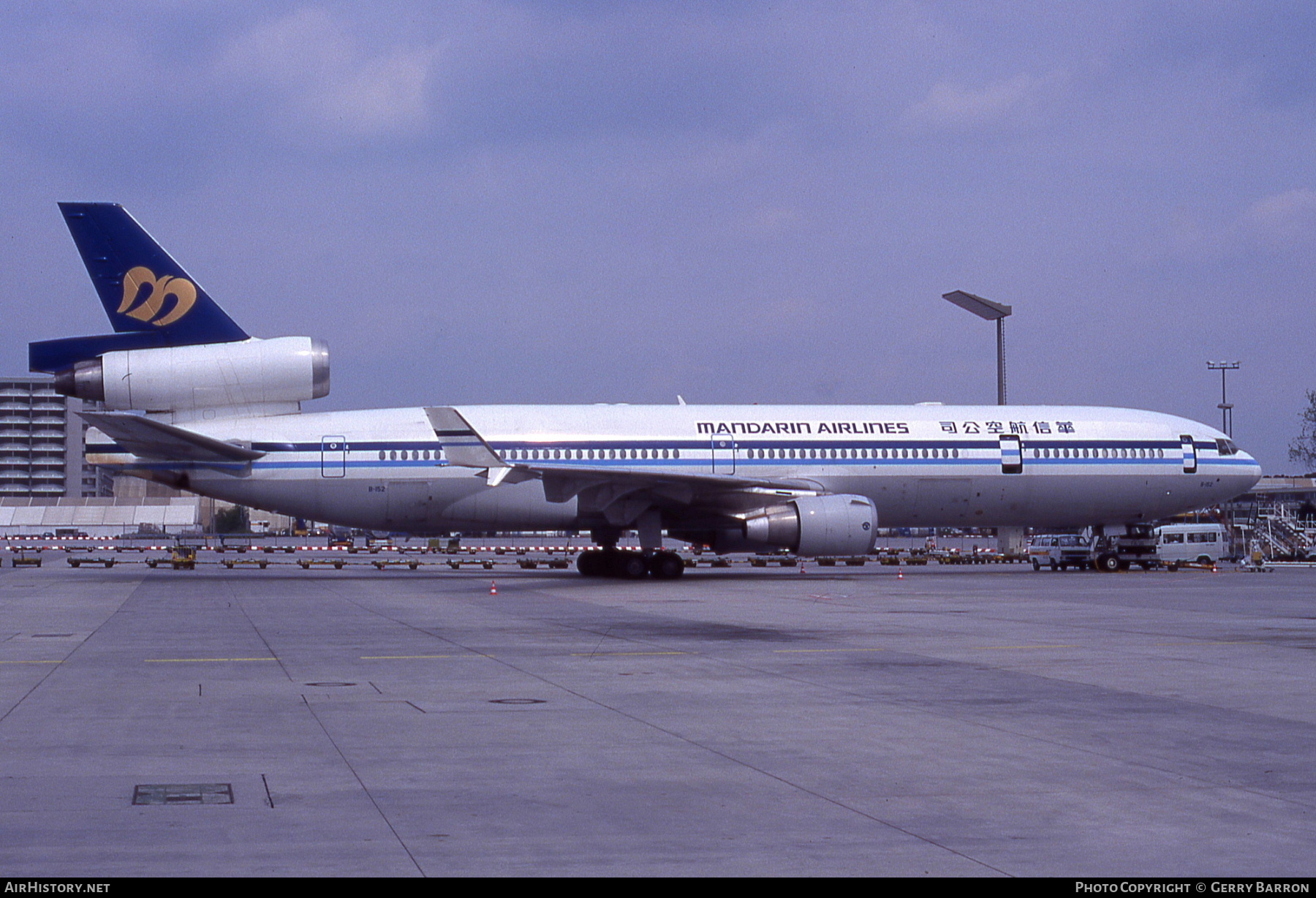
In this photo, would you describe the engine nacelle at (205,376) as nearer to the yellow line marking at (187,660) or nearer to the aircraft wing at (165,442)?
the aircraft wing at (165,442)

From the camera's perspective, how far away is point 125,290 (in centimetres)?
3022

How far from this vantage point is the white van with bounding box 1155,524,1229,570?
154 ft

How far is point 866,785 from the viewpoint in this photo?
7.52 meters

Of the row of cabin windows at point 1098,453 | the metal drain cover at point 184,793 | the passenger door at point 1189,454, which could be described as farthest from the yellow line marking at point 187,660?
the passenger door at point 1189,454

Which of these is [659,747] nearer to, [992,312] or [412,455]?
[412,455]

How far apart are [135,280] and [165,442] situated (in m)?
3.98

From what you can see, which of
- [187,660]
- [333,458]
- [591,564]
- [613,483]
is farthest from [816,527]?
[187,660]

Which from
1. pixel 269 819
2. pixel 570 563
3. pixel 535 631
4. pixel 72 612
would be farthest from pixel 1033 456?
pixel 269 819

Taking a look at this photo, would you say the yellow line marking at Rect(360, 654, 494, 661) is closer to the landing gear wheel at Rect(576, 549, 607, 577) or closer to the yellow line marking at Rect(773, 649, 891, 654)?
the yellow line marking at Rect(773, 649, 891, 654)

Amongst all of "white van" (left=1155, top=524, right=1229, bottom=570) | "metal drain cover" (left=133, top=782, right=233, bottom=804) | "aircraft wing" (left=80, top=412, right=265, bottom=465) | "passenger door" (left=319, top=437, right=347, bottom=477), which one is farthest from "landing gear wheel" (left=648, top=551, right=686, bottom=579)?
"metal drain cover" (left=133, top=782, right=233, bottom=804)

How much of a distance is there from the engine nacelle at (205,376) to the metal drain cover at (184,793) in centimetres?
2496

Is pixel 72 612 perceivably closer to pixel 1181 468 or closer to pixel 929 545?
pixel 1181 468

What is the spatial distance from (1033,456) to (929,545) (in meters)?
33.9

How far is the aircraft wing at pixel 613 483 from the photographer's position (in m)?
28.0
